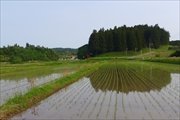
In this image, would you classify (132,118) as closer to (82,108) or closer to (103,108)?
(103,108)

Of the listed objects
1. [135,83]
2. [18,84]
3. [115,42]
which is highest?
[115,42]

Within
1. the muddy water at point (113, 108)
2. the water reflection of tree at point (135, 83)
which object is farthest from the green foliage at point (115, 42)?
the muddy water at point (113, 108)

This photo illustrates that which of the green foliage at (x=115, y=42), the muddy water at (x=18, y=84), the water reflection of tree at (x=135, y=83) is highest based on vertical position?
the green foliage at (x=115, y=42)

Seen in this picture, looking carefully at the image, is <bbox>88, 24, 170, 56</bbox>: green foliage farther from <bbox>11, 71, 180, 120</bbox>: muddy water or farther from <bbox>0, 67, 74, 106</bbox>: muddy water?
<bbox>11, 71, 180, 120</bbox>: muddy water

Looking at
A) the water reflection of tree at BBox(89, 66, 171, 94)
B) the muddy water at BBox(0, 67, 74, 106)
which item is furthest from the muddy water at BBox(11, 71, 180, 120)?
the muddy water at BBox(0, 67, 74, 106)

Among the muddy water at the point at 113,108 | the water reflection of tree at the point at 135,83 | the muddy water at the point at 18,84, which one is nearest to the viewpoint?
the muddy water at the point at 113,108

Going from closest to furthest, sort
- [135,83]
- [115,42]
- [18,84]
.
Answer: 1. [135,83]
2. [18,84]
3. [115,42]

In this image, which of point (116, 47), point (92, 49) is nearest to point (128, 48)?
point (116, 47)

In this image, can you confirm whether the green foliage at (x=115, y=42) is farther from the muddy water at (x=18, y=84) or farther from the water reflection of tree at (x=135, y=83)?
the water reflection of tree at (x=135, y=83)

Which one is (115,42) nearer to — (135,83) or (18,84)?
(135,83)

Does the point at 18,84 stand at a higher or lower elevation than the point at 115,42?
lower

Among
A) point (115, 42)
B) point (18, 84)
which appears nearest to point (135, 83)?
point (18, 84)

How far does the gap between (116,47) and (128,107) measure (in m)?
69.1

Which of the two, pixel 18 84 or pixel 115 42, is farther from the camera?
pixel 115 42
